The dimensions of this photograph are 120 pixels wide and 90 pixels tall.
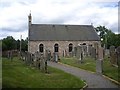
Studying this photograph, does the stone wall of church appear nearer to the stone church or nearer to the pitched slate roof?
the stone church

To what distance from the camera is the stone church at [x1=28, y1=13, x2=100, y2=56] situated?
60688 mm

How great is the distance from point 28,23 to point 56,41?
8595 mm

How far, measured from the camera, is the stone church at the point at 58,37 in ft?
199

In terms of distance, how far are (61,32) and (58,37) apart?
2.52 meters

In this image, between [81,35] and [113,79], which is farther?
[81,35]

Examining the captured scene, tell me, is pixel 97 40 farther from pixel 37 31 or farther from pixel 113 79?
pixel 113 79

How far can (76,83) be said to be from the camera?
15570mm

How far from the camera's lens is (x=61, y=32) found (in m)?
64.3

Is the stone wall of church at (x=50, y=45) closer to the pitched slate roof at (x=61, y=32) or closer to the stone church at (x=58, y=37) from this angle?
the stone church at (x=58, y=37)

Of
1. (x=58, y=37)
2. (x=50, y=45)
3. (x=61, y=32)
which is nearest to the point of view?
(x=50, y=45)

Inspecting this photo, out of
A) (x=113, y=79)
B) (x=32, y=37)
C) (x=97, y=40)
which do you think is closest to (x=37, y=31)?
(x=32, y=37)

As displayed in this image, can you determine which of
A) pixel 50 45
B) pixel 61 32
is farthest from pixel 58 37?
pixel 50 45

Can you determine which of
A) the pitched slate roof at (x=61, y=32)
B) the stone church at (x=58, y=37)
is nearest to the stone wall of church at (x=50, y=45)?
the stone church at (x=58, y=37)

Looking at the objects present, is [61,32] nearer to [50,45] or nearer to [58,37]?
[58,37]
